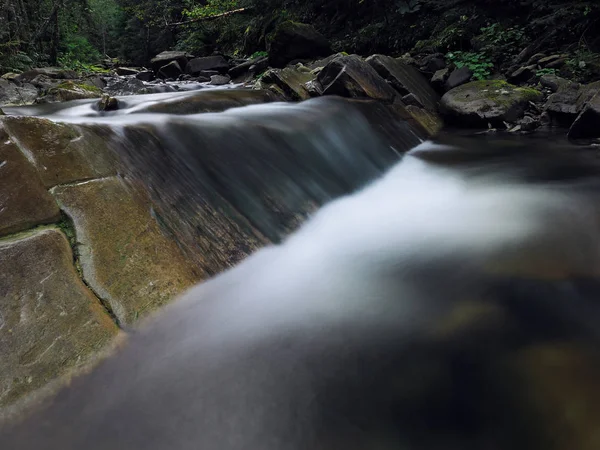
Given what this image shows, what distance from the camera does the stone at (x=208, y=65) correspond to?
1608 cm

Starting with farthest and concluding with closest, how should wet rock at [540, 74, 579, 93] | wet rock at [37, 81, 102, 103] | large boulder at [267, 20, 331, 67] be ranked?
large boulder at [267, 20, 331, 67]
wet rock at [540, 74, 579, 93]
wet rock at [37, 81, 102, 103]

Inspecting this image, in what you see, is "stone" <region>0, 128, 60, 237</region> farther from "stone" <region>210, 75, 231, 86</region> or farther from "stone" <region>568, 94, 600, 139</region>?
"stone" <region>210, 75, 231, 86</region>

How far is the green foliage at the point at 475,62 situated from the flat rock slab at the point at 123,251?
8.89 metres

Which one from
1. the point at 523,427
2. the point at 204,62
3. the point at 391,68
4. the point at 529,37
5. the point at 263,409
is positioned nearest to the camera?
the point at 523,427

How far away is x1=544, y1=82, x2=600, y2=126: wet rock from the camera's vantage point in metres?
6.68

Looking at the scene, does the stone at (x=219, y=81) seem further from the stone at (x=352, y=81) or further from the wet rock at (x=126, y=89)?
the stone at (x=352, y=81)

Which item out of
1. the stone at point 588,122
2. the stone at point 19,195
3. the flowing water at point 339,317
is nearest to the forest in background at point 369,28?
the stone at point 588,122

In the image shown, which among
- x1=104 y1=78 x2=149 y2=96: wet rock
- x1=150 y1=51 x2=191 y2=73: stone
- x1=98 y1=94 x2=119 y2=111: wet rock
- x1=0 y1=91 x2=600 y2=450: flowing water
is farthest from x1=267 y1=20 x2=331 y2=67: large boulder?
x1=0 y1=91 x2=600 y2=450: flowing water

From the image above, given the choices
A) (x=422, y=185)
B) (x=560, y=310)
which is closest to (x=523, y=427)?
(x=560, y=310)

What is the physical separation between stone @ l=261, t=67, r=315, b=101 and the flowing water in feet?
9.39

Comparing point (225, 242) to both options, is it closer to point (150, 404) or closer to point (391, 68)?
point (150, 404)

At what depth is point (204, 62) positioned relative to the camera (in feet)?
53.8

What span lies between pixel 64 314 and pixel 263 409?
1011 mm

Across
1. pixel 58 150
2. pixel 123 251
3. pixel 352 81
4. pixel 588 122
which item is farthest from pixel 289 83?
pixel 123 251
